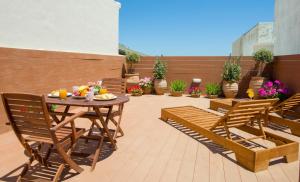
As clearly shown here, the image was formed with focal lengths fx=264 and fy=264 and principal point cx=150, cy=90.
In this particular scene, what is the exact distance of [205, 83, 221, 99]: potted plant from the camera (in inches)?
400

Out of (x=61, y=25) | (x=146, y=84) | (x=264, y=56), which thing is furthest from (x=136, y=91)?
(x=264, y=56)

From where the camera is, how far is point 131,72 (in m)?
11.8

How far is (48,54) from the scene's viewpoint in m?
6.36

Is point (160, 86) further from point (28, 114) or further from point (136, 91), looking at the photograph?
point (28, 114)

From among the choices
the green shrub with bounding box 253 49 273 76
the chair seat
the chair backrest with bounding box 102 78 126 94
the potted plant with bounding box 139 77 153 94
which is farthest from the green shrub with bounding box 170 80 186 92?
the chair seat

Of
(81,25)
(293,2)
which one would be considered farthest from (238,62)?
(81,25)

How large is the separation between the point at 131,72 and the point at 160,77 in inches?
63.7

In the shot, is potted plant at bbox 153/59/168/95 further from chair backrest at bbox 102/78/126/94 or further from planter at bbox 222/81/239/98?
chair backrest at bbox 102/78/126/94

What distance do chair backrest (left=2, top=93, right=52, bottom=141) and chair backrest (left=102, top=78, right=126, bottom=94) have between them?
2.23 m

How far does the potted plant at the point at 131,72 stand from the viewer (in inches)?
429

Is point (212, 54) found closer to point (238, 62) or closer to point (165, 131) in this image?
point (238, 62)

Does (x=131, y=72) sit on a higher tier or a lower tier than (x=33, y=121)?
higher

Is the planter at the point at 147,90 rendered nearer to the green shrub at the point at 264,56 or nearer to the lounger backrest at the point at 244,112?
the green shrub at the point at 264,56

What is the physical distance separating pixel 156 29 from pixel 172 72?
1623 cm
